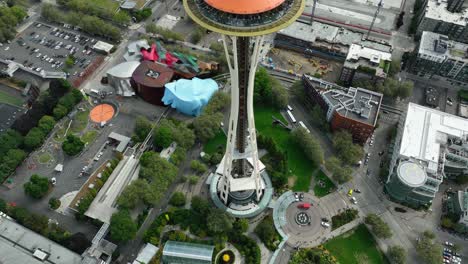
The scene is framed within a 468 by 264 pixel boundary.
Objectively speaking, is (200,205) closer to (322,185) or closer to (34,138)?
(322,185)

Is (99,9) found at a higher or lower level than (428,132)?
lower

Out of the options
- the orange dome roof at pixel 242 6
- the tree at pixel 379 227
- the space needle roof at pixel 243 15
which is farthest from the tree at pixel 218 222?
the orange dome roof at pixel 242 6

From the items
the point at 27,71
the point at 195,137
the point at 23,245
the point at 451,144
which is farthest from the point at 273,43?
the point at 23,245

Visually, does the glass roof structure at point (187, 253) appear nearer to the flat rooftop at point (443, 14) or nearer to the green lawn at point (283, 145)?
the green lawn at point (283, 145)

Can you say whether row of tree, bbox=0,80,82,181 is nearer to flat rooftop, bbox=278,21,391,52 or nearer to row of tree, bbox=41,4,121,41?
row of tree, bbox=41,4,121,41

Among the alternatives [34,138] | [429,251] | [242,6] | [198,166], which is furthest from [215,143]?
[429,251]

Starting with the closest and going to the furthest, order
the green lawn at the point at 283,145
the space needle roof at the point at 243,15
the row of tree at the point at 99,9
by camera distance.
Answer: the space needle roof at the point at 243,15
the green lawn at the point at 283,145
the row of tree at the point at 99,9

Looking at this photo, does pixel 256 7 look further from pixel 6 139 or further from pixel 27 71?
pixel 27 71
